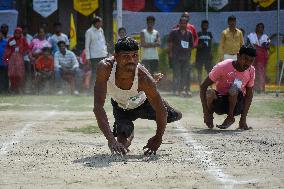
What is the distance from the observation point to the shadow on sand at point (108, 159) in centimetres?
700

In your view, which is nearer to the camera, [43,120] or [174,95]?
[43,120]

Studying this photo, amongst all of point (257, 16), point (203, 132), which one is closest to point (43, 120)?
point (203, 132)

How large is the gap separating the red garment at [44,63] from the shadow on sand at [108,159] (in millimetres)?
11197

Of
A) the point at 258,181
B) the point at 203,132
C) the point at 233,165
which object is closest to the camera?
the point at 258,181

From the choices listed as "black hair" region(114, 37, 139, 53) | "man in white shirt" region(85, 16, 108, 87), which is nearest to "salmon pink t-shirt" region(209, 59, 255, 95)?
"black hair" region(114, 37, 139, 53)

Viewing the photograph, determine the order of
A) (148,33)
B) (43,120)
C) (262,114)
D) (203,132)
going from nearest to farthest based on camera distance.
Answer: (203,132), (43,120), (262,114), (148,33)

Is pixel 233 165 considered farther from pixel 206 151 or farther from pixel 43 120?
pixel 43 120

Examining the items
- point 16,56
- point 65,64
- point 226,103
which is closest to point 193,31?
point 65,64

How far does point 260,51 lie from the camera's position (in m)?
18.2

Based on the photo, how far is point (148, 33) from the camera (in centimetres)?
1756

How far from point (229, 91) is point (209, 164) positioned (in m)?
3.50

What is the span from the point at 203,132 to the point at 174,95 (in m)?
7.70

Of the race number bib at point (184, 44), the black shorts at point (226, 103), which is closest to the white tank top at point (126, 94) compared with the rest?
the black shorts at point (226, 103)

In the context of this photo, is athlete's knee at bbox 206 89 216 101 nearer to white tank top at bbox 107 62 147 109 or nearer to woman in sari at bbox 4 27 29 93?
white tank top at bbox 107 62 147 109
